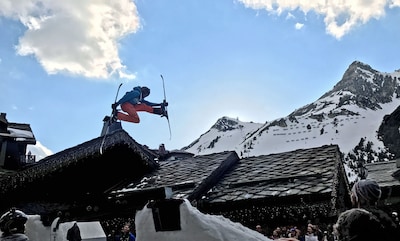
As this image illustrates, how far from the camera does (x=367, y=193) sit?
322cm

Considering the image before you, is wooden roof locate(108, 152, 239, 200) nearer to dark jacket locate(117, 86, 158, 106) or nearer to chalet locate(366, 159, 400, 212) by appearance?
dark jacket locate(117, 86, 158, 106)

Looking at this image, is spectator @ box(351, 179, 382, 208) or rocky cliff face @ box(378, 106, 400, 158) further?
rocky cliff face @ box(378, 106, 400, 158)

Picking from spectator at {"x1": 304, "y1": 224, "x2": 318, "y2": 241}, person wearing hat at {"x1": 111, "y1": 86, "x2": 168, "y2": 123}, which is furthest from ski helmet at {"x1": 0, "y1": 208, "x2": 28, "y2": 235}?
person wearing hat at {"x1": 111, "y1": 86, "x2": 168, "y2": 123}

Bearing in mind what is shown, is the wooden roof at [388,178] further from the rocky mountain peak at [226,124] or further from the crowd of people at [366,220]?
the rocky mountain peak at [226,124]

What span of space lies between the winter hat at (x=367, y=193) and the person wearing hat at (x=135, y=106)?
779cm

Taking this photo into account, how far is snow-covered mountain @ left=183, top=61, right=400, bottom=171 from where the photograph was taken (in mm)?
67875

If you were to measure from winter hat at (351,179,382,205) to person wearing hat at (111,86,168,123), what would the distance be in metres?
7.79

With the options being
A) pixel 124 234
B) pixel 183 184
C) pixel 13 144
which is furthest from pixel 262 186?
pixel 13 144

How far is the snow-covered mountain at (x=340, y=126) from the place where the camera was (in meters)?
67.9

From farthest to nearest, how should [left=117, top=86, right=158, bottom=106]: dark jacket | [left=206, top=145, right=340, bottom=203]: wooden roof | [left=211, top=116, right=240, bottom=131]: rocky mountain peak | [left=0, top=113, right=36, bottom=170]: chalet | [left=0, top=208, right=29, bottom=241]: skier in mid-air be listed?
[left=211, top=116, right=240, bottom=131]: rocky mountain peak, [left=0, top=113, right=36, bottom=170]: chalet, [left=117, top=86, right=158, bottom=106]: dark jacket, [left=206, top=145, right=340, bottom=203]: wooden roof, [left=0, top=208, right=29, bottom=241]: skier in mid-air

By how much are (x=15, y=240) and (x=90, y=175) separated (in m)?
8.86

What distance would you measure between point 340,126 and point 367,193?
82.2 m

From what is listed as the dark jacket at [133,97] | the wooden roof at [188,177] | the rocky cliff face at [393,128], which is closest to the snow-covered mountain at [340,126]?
the rocky cliff face at [393,128]

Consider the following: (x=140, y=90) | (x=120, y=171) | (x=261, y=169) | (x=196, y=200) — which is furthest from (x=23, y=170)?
(x=261, y=169)
